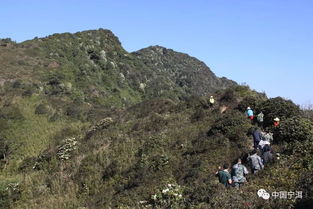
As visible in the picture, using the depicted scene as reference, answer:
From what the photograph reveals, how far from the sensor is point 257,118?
816 inches

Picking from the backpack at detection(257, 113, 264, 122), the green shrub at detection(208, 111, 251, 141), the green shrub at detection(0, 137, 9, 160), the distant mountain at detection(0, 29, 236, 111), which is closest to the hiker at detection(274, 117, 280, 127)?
the backpack at detection(257, 113, 264, 122)

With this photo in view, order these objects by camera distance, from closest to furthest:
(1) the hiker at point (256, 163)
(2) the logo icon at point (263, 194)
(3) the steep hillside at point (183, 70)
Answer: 1. (2) the logo icon at point (263, 194)
2. (1) the hiker at point (256, 163)
3. (3) the steep hillside at point (183, 70)

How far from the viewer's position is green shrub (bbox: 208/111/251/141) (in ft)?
64.1

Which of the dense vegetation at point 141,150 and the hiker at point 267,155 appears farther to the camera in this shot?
the hiker at point 267,155

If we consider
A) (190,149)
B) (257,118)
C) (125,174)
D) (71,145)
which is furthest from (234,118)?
(71,145)

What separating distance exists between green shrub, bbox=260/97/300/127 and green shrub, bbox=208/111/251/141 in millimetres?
1047

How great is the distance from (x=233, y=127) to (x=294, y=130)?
125 inches

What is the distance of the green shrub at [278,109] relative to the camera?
2022 centimetres

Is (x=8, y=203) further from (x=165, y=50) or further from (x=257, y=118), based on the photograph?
(x=165, y=50)

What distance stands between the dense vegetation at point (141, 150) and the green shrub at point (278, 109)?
0.07 meters

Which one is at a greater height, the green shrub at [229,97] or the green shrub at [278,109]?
the green shrub at [229,97]

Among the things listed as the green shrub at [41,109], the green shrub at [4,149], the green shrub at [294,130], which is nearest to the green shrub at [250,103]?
the green shrub at [294,130]

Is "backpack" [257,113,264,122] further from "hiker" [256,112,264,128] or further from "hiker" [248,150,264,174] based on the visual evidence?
"hiker" [248,150,264,174]

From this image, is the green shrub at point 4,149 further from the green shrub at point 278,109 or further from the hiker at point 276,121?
the hiker at point 276,121
